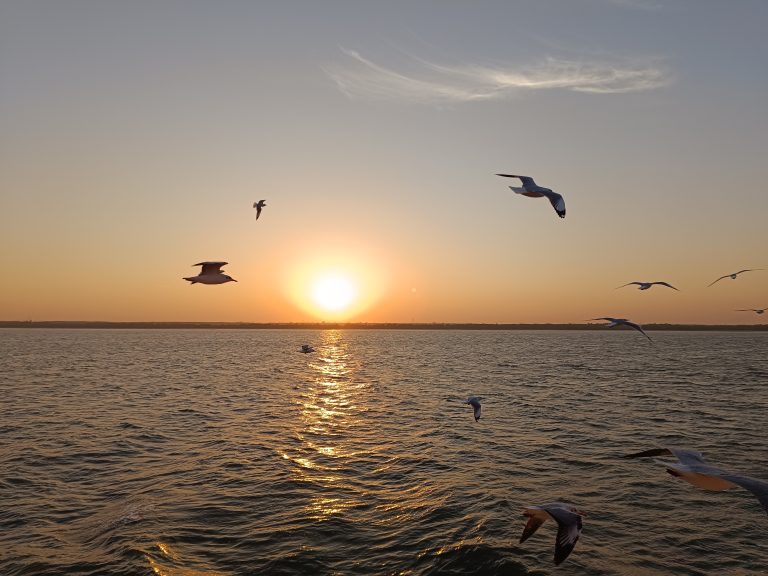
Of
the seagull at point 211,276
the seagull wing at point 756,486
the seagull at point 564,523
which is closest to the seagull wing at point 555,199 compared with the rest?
the seagull at point 564,523

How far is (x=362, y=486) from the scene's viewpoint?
16750mm

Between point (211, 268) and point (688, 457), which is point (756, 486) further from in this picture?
point (211, 268)

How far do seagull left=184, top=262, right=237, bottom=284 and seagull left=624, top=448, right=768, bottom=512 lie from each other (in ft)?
38.6

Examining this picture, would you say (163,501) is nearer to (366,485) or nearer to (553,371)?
(366,485)

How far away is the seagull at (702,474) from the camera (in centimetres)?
610

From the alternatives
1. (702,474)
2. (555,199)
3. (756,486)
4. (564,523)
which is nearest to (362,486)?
(564,523)

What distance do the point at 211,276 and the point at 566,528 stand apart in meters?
11.8

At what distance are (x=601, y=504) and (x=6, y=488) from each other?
1801 cm

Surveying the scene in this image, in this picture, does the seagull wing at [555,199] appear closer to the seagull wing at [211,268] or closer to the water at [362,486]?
the water at [362,486]

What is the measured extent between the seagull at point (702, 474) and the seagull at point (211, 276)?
11779mm

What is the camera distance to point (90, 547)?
12.0 meters

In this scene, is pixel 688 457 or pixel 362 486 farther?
pixel 362 486

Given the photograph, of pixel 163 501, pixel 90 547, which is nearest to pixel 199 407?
pixel 163 501

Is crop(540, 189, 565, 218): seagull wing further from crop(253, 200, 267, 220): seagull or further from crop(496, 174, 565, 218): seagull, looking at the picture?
crop(253, 200, 267, 220): seagull
